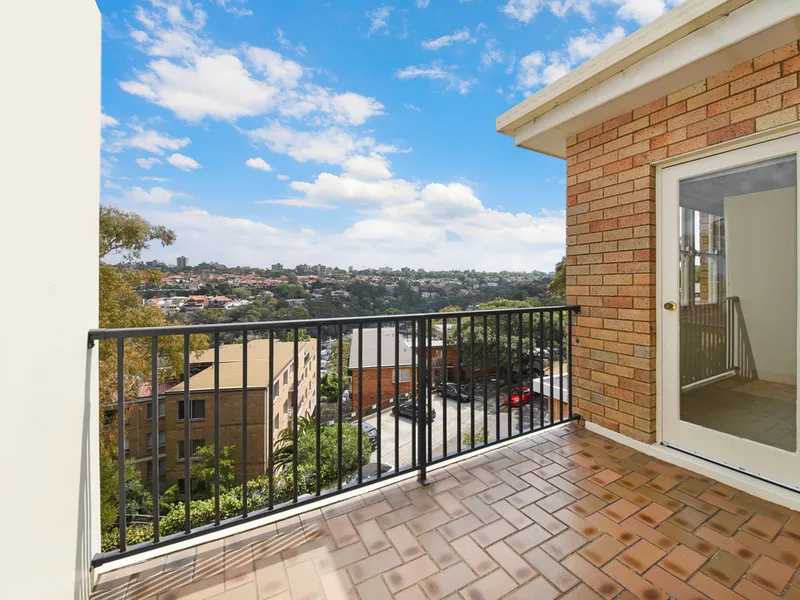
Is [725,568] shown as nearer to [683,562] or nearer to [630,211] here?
[683,562]

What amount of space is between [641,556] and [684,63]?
9.02 feet

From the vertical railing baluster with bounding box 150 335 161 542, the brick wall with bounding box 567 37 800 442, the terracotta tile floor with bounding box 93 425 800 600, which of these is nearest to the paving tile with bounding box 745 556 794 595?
the terracotta tile floor with bounding box 93 425 800 600

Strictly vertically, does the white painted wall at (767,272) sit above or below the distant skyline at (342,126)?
below

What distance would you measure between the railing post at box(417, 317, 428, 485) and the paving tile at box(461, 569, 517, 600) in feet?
2.52

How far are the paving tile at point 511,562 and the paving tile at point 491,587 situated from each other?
0.04 meters

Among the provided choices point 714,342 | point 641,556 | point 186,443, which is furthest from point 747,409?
point 186,443

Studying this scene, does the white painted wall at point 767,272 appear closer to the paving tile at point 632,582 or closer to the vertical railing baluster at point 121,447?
the paving tile at point 632,582

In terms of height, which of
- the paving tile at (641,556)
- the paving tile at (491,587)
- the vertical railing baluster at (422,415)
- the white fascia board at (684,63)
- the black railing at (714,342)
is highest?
the white fascia board at (684,63)

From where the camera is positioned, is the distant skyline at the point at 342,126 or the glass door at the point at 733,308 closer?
the glass door at the point at 733,308

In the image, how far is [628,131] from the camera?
2.80 meters

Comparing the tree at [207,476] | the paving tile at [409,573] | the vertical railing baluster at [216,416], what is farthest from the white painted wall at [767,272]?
the tree at [207,476]

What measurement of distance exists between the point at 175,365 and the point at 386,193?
3141 cm

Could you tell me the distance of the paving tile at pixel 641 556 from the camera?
62.1 inches

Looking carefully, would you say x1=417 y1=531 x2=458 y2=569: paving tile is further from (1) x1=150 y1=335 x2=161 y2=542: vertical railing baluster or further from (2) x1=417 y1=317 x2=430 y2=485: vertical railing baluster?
(1) x1=150 y1=335 x2=161 y2=542: vertical railing baluster
